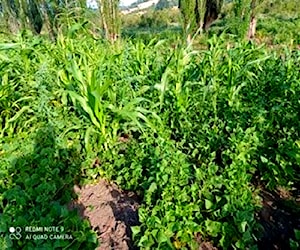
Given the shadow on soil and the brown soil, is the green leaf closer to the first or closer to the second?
the brown soil

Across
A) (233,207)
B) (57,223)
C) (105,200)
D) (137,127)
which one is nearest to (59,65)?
(137,127)

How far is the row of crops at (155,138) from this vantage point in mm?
1677

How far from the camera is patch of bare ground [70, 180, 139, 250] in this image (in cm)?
180

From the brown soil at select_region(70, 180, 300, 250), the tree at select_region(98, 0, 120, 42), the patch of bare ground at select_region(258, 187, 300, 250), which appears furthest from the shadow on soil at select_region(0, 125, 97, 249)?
the tree at select_region(98, 0, 120, 42)

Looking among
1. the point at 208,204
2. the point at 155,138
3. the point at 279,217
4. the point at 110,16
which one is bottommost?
the point at 279,217

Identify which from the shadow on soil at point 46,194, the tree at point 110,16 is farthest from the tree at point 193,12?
the shadow on soil at point 46,194

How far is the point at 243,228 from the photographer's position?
1.55m

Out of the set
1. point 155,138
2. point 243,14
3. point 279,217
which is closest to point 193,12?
point 243,14

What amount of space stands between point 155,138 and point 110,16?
698cm

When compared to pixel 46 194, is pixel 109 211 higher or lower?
lower

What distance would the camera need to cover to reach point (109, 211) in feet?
6.53

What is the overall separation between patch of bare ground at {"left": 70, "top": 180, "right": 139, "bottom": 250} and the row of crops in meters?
0.07

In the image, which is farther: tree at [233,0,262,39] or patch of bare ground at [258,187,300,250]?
tree at [233,0,262,39]

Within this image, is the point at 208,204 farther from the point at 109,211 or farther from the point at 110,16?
the point at 110,16
